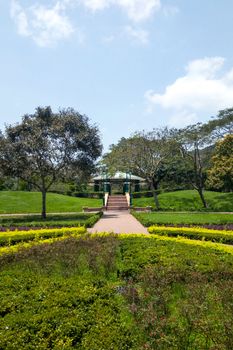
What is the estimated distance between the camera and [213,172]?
27.7m

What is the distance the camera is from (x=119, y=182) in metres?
40.4

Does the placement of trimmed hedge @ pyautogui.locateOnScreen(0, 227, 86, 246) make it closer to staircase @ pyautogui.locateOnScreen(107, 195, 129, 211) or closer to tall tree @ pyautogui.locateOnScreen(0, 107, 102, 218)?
tall tree @ pyautogui.locateOnScreen(0, 107, 102, 218)

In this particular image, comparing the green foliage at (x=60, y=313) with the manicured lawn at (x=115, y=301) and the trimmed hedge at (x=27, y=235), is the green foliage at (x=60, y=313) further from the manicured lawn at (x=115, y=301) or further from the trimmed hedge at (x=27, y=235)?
the trimmed hedge at (x=27, y=235)

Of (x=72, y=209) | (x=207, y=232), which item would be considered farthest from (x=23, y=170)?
(x=207, y=232)

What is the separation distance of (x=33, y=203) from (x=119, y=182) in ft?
40.5

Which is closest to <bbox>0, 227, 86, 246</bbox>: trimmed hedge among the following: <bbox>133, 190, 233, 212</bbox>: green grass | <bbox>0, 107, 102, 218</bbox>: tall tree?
<bbox>0, 107, 102, 218</bbox>: tall tree

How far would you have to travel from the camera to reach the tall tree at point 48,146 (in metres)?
22.0

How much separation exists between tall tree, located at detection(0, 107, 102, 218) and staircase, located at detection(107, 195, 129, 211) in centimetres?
711

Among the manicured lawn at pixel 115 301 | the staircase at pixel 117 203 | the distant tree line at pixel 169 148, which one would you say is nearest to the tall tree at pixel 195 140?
the distant tree line at pixel 169 148

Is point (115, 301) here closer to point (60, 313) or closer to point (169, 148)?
point (60, 313)

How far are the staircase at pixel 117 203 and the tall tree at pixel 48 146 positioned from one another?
23.3ft

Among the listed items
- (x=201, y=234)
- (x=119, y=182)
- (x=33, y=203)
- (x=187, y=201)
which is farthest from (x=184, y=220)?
(x=119, y=182)

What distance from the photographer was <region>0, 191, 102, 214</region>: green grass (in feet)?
95.2

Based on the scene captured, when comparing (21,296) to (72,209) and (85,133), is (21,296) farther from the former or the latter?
(72,209)
